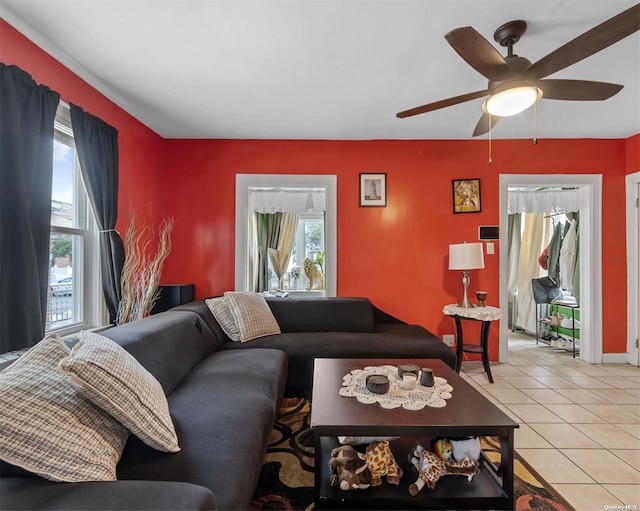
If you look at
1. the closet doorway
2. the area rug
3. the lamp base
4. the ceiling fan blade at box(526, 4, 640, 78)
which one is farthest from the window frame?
the closet doorway

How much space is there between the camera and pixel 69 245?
2.35 metres

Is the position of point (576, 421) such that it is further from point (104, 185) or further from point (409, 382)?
point (104, 185)

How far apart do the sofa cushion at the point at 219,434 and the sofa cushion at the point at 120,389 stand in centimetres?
8

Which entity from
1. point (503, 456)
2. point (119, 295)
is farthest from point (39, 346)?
point (503, 456)

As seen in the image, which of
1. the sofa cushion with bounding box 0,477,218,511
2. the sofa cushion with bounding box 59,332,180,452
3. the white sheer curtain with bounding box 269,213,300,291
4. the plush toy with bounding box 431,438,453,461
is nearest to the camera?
the sofa cushion with bounding box 0,477,218,511

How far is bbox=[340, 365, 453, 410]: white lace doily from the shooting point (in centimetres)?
151

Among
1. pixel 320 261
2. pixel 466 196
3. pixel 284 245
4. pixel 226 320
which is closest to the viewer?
pixel 226 320

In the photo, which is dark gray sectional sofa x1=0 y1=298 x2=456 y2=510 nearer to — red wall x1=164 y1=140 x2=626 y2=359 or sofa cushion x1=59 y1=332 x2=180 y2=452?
sofa cushion x1=59 y1=332 x2=180 y2=452

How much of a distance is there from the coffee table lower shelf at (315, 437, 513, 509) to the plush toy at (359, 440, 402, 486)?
0.03 m

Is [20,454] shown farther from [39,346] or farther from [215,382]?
[215,382]

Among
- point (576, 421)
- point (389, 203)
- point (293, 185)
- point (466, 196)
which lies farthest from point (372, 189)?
point (576, 421)

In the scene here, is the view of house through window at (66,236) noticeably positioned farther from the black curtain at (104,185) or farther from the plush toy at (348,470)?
the plush toy at (348,470)

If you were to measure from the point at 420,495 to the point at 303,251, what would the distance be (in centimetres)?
421

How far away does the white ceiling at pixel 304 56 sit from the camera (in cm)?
167
